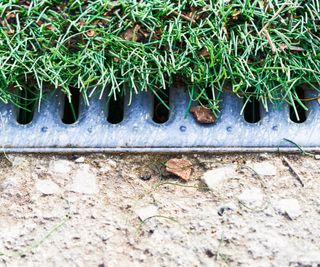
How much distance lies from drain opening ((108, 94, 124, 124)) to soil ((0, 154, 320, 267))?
→ 148 millimetres

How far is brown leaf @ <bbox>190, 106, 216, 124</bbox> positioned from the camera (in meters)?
2.24

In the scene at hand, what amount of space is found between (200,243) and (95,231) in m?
0.26

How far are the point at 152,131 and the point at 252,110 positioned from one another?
0.95 ft

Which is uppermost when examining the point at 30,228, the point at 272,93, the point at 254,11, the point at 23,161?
the point at 254,11

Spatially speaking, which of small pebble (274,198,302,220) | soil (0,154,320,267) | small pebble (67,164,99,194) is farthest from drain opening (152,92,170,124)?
small pebble (274,198,302,220)

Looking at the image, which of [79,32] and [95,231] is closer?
[95,231]

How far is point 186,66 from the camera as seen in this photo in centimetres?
220

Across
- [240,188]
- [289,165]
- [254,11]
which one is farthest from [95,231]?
[254,11]

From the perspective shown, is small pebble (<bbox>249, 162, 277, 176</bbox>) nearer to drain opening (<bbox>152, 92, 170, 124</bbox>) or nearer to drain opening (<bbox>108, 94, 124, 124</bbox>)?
drain opening (<bbox>152, 92, 170, 124</bbox>)

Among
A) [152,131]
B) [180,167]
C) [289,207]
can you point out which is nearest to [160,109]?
[152,131]

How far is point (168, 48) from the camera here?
221 centimetres

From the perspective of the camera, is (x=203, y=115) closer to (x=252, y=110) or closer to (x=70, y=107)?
(x=252, y=110)

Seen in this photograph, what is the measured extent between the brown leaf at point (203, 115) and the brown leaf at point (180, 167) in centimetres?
12

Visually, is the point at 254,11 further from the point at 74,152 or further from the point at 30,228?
the point at 30,228
